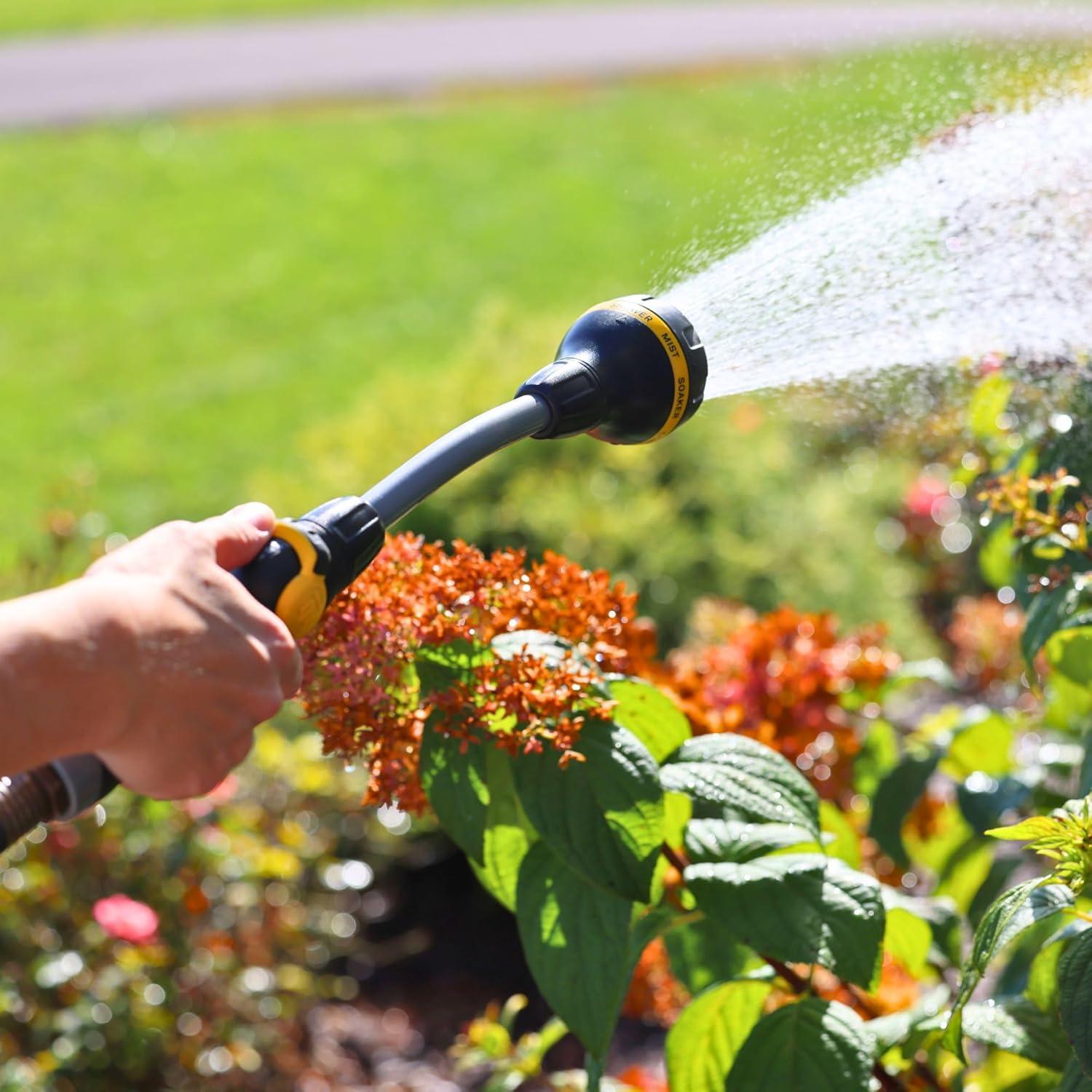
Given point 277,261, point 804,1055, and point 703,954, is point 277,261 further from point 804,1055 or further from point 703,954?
point 804,1055

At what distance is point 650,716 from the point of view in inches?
53.5

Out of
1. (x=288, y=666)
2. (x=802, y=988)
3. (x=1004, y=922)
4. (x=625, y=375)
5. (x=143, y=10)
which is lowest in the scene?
(x=802, y=988)

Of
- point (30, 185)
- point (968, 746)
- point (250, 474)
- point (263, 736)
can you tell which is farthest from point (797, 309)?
point (30, 185)

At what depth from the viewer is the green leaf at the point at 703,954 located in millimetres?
1524

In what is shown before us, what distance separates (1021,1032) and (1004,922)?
27 centimetres

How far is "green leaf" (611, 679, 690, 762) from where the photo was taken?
1.34 meters

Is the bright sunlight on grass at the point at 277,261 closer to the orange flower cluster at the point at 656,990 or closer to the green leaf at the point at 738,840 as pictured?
the orange flower cluster at the point at 656,990

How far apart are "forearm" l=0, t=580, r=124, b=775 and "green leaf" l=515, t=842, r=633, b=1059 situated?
0.46m

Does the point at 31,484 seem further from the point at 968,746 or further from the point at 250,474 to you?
the point at 968,746

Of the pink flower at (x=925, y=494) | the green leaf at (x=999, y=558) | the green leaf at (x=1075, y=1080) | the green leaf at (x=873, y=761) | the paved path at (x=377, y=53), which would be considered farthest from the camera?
the paved path at (x=377, y=53)

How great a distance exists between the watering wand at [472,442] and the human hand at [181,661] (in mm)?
40

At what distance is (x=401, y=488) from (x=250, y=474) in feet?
15.1

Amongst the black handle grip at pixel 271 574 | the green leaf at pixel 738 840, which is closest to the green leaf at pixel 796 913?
the green leaf at pixel 738 840

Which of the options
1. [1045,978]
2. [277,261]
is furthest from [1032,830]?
[277,261]
